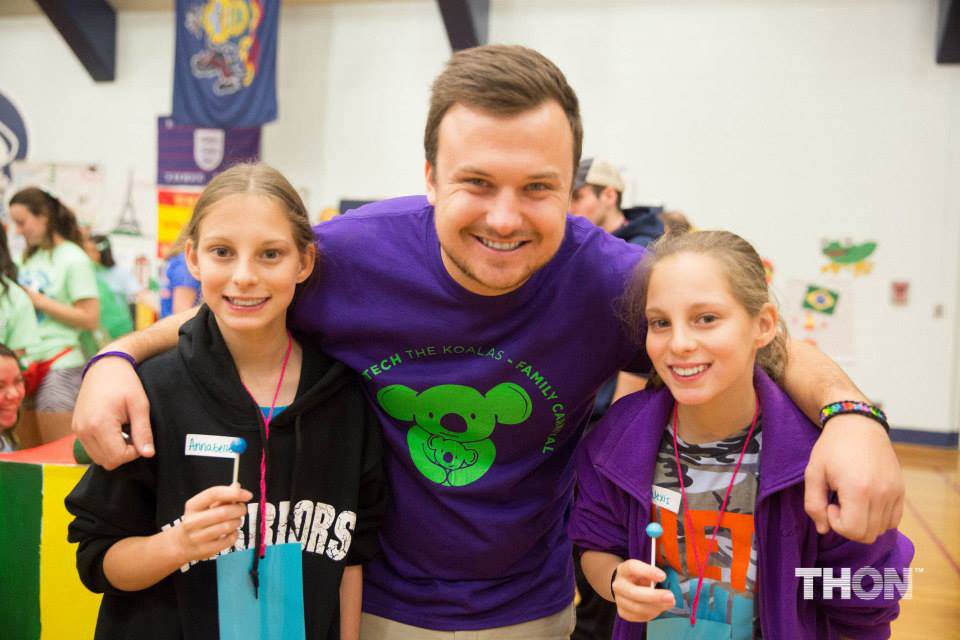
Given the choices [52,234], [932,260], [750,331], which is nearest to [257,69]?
[52,234]

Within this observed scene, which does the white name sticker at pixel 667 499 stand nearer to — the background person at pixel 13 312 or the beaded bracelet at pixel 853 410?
the beaded bracelet at pixel 853 410

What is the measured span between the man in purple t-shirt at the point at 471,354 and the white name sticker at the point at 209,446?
7.3 inches

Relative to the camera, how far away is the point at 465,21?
24.3 feet

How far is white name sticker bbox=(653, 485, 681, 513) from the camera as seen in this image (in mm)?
1437

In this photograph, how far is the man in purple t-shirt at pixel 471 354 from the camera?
1.45 meters

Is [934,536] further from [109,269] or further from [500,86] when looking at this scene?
[109,269]

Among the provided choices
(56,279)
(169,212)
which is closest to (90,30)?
(169,212)

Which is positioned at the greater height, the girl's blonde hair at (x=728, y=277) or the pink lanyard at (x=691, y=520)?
the girl's blonde hair at (x=728, y=277)

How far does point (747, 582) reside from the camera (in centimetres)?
141

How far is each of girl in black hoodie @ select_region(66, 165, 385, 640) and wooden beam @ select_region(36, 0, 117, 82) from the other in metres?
8.26

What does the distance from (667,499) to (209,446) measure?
0.85 metres

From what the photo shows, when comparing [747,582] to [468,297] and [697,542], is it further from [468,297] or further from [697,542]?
[468,297]

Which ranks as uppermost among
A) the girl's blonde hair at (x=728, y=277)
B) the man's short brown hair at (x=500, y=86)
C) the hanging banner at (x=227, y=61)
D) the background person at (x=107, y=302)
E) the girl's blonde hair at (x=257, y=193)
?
the hanging banner at (x=227, y=61)

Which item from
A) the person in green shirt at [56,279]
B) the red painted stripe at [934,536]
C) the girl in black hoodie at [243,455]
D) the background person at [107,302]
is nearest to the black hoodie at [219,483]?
the girl in black hoodie at [243,455]
